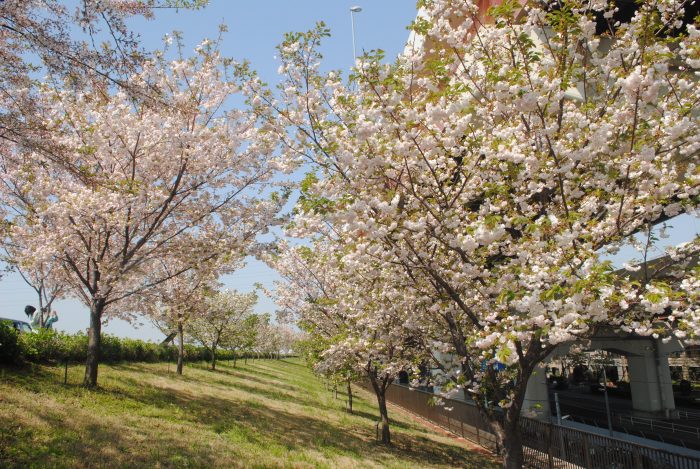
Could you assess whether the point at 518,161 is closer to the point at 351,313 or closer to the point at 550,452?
the point at 351,313

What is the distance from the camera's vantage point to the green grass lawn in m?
7.59

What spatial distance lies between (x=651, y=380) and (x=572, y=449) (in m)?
18.7

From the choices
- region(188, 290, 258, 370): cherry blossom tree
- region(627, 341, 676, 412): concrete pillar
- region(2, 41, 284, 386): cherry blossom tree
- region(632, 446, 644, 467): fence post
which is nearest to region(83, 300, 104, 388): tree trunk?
region(2, 41, 284, 386): cherry blossom tree

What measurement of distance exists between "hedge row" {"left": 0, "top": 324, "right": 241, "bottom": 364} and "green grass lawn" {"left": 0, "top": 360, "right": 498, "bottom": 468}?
0.67 metres

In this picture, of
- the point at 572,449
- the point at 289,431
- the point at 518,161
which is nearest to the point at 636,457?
the point at 572,449

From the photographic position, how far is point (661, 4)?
5.57 meters

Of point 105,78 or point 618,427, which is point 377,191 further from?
point 618,427

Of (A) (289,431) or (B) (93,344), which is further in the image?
(A) (289,431)

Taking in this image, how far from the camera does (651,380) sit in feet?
84.2

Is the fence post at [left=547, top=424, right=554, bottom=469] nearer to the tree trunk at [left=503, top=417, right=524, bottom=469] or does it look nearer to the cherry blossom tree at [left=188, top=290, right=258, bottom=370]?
the tree trunk at [left=503, top=417, right=524, bottom=469]

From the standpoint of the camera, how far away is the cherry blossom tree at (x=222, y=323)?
31.3 m

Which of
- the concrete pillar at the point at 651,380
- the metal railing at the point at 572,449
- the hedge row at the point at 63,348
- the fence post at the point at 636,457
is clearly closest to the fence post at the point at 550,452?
the metal railing at the point at 572,449

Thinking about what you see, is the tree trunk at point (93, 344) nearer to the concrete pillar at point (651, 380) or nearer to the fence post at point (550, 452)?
the fence post at point (550, 452)

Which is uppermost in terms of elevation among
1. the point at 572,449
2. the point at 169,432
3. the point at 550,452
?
the point at 169,432
